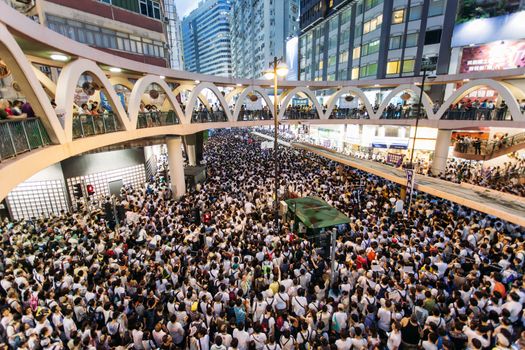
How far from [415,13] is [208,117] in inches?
916

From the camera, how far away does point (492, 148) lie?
18.2m

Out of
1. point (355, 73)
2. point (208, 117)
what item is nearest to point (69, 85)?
point (208, 117)

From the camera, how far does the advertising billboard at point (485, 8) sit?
20.7 meters

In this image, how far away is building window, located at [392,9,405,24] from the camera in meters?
27.4

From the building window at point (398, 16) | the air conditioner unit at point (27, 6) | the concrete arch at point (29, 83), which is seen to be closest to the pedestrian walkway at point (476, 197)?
the concrete arch at point (29, 83)

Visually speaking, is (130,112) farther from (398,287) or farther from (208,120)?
(398,287)

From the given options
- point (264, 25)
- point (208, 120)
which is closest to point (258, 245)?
point (208, 120)

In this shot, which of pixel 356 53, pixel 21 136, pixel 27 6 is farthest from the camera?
pixel 356 53

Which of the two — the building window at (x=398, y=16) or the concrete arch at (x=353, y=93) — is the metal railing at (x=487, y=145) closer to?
the concrete arch at (x=353, y=93)

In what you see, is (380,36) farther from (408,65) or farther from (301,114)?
(301,114)

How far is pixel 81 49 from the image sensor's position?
9375 millimetres

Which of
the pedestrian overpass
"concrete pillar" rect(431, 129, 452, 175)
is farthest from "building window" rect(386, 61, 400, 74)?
"concrete pillar" rect(431, 129, 452, 175)

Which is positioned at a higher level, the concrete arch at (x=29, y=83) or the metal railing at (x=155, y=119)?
the concrete arch at (x=29, y=83)

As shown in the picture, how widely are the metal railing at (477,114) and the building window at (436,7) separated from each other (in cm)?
1215
